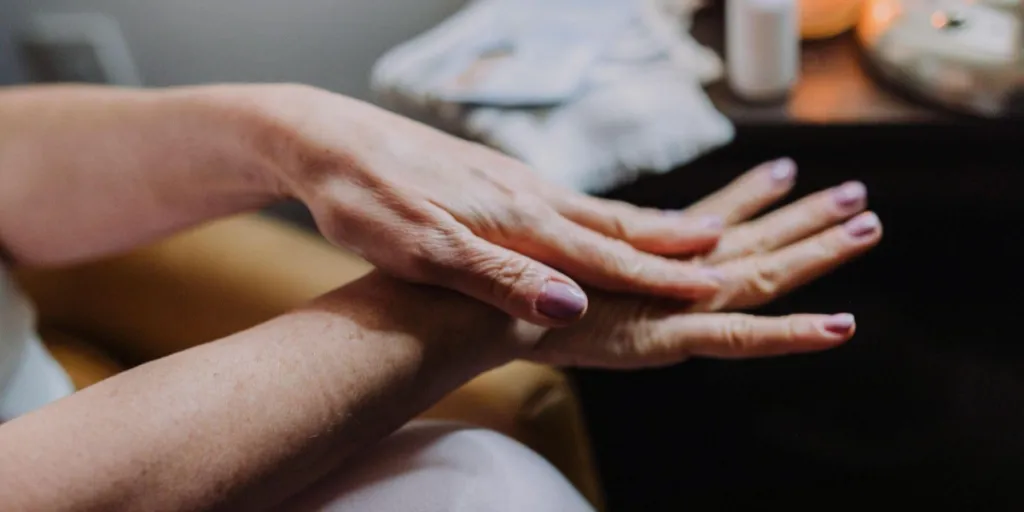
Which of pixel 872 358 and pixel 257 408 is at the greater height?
pixel 257 408

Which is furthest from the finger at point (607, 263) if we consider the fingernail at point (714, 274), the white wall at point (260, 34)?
the white wall at point (260, 34)

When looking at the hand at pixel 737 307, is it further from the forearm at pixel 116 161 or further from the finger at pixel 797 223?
the forearm at pixel 116 161

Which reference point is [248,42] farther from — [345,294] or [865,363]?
[865,363]

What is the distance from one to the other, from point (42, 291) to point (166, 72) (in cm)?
36

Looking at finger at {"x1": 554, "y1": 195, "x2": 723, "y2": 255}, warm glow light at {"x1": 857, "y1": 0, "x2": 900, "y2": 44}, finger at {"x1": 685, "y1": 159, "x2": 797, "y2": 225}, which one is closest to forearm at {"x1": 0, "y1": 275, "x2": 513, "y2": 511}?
finger at {"x1": 554, "y1": 195, "x2": 723, "y2": 255}

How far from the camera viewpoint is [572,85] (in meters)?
0.81

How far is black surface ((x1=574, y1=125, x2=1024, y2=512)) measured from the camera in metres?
0.73

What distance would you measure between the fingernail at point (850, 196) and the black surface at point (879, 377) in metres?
0.04

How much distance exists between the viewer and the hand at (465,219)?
0.60m

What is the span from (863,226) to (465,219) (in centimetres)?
30

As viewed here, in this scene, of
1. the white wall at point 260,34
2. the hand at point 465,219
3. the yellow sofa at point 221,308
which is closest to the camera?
the hand at point 465,219

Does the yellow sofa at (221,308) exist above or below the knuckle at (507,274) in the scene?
below

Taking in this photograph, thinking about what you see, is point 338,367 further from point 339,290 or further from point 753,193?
point 753,193

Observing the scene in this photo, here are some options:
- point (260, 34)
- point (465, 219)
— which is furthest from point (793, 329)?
point (260, 34)
